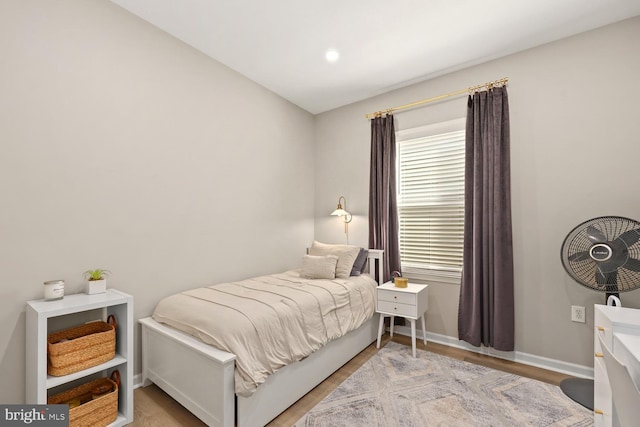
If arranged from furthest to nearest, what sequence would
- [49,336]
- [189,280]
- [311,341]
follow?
[189,280], [311,341], [49,336]

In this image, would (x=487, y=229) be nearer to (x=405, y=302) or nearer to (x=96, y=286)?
(x=405, y=302)

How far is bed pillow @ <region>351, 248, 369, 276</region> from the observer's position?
3114 mm

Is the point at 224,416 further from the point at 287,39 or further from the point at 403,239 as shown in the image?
the point at 287,39

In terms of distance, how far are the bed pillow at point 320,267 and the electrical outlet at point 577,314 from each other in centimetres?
199

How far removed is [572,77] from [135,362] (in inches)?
163

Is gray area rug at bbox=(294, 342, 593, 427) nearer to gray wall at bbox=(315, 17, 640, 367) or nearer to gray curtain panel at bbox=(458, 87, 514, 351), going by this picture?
gray curtain panel at bbox=(458, 87, 514, 351)

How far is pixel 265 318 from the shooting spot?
1846 mm

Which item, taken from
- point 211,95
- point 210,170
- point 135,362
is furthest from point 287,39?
point 135,362

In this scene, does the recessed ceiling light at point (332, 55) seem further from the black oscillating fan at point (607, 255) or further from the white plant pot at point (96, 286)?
the white plant pot at point (96, 286)

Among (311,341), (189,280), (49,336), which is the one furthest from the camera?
(189,280)

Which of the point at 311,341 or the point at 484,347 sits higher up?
the point at 311,341

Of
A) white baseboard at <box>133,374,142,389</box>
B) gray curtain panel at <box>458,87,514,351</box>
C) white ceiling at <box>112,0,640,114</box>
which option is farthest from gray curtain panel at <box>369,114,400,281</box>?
white baseboard at <box>133,374,142,389</box>

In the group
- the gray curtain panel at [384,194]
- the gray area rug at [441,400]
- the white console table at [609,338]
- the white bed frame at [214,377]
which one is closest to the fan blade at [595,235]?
the white console table at [609,338]

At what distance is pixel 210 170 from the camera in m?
2.74
